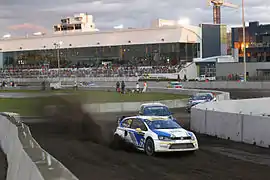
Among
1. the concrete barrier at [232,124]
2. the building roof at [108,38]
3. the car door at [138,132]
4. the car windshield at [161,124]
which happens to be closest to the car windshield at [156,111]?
the concrete barrier at [232,124]

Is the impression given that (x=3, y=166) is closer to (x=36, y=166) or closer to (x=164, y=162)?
(x=164, y=162)

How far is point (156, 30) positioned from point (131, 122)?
93.3 m

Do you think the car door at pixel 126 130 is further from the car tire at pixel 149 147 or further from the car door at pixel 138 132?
the car tire at pixel 149 147

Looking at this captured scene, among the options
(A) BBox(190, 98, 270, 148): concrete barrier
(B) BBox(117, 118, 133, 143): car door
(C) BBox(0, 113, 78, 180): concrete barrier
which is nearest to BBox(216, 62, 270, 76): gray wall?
(A) BBox(190, 98, 270, 148): concrete barrier

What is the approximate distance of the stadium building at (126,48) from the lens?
10581 centimetres

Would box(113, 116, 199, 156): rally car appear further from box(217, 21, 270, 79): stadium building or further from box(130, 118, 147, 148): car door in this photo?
box(217, 21, 270, 79): stadium building

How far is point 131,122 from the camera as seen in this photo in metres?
16.3

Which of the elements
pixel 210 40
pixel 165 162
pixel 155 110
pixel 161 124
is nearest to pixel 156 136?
pixel 161 124

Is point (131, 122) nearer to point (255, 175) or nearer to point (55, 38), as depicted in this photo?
point (255, 175)

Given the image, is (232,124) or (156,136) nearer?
(156,136)

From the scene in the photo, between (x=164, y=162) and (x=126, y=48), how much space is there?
10152cm

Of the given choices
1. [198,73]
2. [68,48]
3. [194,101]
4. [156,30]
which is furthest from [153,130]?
[68,48]

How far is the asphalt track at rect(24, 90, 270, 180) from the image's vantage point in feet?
37.3

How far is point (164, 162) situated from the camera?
43.7 ft
